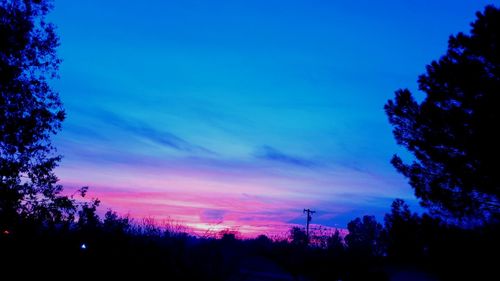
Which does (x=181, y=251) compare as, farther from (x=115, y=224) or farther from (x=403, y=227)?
(x=403, y=227)

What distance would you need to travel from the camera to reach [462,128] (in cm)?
1584

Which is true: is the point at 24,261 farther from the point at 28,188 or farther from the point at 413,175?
the point at 413,175

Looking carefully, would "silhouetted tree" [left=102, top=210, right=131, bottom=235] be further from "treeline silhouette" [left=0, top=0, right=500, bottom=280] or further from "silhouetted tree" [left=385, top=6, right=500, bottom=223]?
"silhouetted tree" [left=385, top=6, right=500, bottom=223]

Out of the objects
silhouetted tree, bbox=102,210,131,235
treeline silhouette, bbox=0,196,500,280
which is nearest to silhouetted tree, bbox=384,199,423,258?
treeline silhouette, bbox=0,196,500,280

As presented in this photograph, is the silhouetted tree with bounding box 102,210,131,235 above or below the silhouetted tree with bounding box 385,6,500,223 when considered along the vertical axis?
below

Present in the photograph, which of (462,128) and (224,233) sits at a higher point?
(462,128)

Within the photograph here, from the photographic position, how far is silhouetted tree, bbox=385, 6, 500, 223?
15.1m

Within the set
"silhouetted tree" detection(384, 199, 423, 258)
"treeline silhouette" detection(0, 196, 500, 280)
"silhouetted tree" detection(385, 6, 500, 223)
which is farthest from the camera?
"silhouetted tree" detection(384, 199, 423, 258)

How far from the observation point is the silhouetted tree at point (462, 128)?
49.7 ft

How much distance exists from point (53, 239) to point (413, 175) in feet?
41.7

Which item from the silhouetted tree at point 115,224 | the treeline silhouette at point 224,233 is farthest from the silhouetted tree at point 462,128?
the silhouetted tree at point 115,224

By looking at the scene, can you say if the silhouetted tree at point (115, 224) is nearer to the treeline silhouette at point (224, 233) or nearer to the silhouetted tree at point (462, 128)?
the treeline silhouette at point (224, 233)

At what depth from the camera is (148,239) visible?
15.4 m

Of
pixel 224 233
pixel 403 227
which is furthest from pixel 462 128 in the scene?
pixel 224 233
